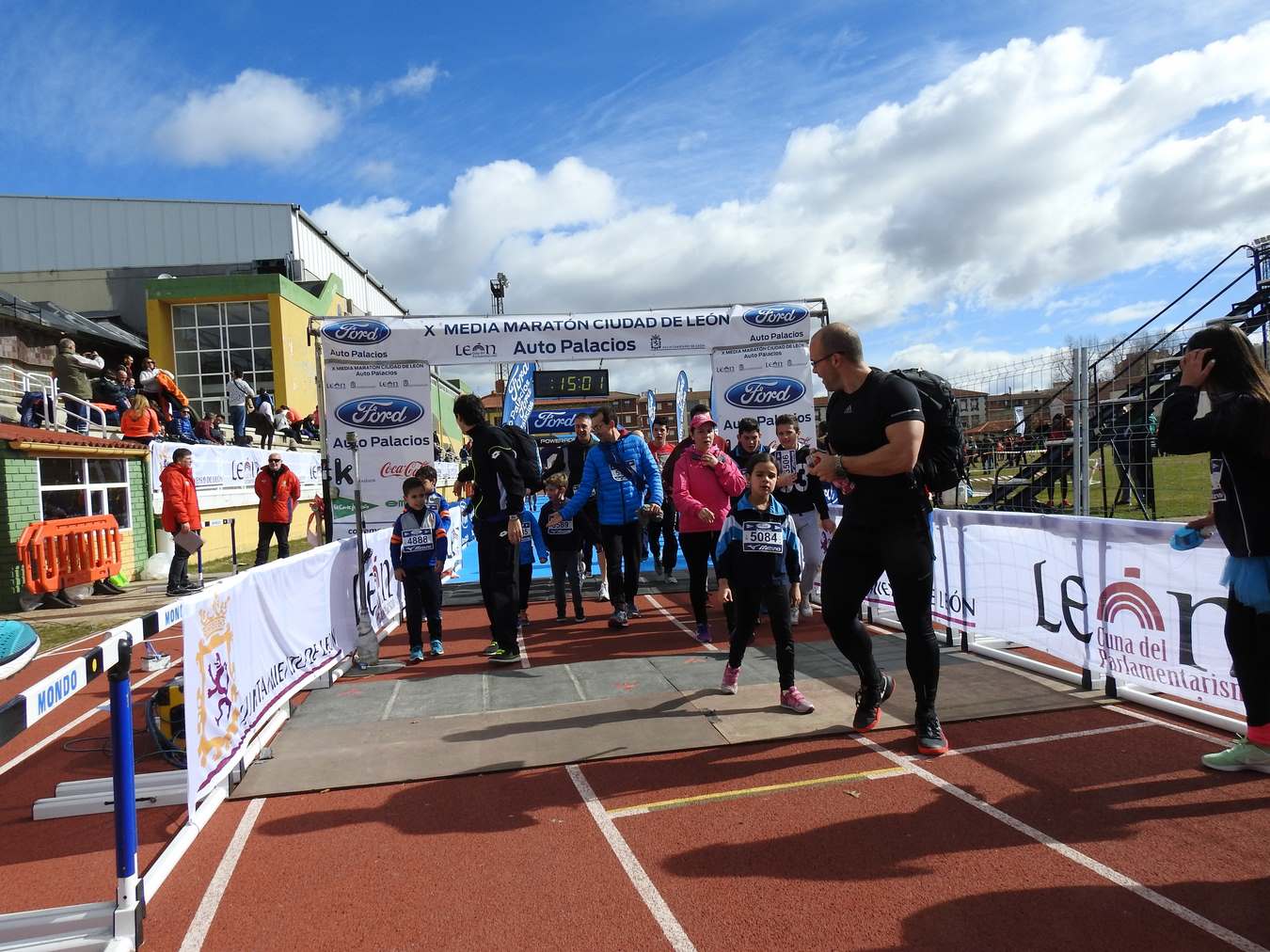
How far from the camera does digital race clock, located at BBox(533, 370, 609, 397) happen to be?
Answer: 40.0 meters

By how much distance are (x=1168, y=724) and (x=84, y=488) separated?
14.2 m

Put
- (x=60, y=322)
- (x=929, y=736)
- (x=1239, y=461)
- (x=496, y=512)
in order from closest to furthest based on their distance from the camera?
(x=1239, y=461) < (x=929, y=736) < (x=496, y=512) < (x=60, y=322)

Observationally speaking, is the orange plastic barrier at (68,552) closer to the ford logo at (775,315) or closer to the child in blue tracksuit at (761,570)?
the ford logo at (775,315)

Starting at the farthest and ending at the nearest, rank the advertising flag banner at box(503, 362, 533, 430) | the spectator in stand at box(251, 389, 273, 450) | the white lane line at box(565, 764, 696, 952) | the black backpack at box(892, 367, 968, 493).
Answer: the advertising flag banner at box(503, 362, 533, 430), the spectator in stand at box(251, 389, 273, 450), the black backpack at box(892, 367, 968, 493), the white lane line at box(565, 764, 696, 952)

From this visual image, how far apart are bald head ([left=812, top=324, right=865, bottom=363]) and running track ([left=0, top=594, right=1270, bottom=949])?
2077 millimetres

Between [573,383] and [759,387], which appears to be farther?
[573,383]

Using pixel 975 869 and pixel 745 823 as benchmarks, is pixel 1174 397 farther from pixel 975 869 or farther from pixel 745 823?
pixel 745 823

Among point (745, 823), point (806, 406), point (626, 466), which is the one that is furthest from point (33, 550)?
point (745, 823)

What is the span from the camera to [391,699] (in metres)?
5.69

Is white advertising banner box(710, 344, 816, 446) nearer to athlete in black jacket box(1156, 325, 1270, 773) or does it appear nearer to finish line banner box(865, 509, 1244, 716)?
finish line banner box(865, 509, 1244, 716)

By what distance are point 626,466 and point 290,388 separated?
2767 cm

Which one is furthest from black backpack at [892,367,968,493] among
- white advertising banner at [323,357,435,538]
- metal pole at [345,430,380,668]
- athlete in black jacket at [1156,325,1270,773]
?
white advertising banner at [323,357,435,538]

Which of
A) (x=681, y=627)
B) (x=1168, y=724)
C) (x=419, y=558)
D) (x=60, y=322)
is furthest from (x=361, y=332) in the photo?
(x=60, y=322)

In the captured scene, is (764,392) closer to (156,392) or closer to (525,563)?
(525,563)
